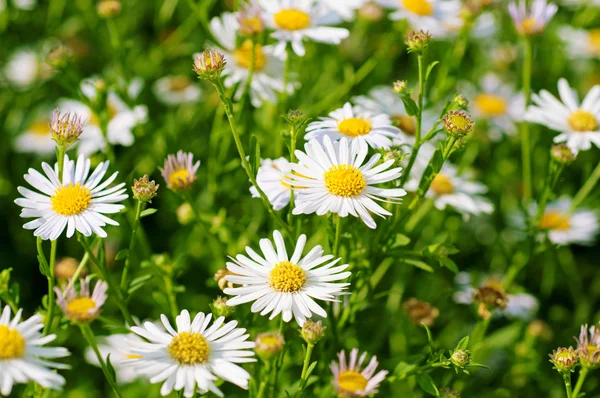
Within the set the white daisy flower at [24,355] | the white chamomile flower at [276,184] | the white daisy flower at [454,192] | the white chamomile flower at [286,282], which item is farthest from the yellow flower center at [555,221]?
the white daisy flower at [24,355]

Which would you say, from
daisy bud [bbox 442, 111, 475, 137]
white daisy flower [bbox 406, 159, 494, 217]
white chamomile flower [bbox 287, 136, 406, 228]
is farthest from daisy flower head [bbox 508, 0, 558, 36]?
white chamomile flower [bbox 287, 136, 406, 228]

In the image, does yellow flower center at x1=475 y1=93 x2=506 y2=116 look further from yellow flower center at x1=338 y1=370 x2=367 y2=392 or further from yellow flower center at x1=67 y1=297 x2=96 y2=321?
yellow flower center at x1=67 y1=297 x2=96 y2=321

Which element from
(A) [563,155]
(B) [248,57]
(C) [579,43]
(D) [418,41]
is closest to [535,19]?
(A) [563,155]

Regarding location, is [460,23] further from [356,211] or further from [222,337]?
[222,337]

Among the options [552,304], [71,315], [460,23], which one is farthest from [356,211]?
[552,304]

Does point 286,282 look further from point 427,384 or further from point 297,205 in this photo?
point 427,384

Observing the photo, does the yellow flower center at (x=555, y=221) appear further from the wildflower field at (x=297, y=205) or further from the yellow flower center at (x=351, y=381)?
the yellow flower center at (x=351, y=381)
